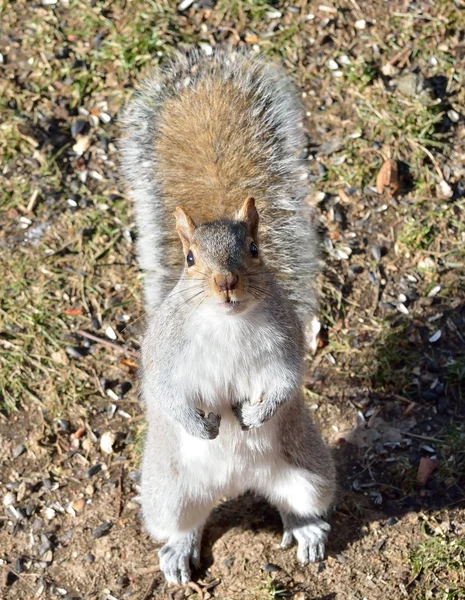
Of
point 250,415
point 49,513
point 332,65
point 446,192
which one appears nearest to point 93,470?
point 49,513

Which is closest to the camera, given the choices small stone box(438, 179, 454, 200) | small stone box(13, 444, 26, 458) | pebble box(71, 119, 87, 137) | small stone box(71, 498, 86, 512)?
small stone box(71, 498, 86, 512)

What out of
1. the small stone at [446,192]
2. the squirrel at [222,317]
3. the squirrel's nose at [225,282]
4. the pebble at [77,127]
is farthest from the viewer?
the pebble at [77,127]

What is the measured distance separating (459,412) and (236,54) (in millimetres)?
1544

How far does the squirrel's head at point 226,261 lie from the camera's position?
2.45 m

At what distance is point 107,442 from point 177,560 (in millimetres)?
585

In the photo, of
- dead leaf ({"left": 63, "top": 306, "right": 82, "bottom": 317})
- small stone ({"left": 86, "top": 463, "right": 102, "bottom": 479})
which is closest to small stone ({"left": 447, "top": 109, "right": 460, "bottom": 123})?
dead leaf ({"left": 63, "top": 306, "right": 82, "bottom": 317})

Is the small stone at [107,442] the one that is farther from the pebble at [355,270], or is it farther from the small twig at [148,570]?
the pebble at [355,270]

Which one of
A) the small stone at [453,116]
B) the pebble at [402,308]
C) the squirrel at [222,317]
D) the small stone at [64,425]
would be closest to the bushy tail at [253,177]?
the squirrel at [222,317]

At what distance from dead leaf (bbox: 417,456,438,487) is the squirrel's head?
1.17 meters

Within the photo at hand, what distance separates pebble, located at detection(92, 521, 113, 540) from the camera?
337 cm

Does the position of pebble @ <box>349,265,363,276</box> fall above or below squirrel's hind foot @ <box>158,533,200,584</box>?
above

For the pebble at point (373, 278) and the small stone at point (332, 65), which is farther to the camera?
the small stone at point (332, 65)

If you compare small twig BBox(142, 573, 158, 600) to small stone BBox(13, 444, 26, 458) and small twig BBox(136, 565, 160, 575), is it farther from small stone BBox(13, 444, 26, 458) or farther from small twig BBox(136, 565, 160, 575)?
small stone BBox(13, 444, 26, 458)

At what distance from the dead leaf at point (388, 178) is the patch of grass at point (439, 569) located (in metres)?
1.55
